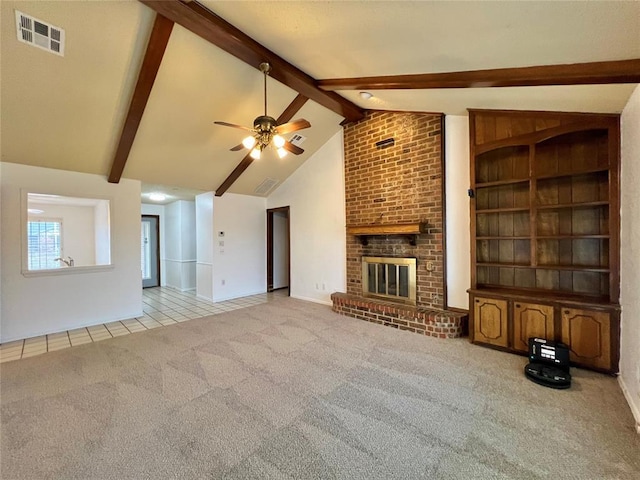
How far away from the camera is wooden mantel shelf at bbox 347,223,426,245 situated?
157 inches

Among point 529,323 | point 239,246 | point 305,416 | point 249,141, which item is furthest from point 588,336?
point 239,246

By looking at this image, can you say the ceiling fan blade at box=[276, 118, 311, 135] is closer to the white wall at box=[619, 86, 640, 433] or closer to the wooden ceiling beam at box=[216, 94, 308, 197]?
the wooden ceiling beam at box=[216, 94, 308, 197]

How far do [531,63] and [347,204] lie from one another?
10.7ft

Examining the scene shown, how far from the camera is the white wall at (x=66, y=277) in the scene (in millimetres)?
3707

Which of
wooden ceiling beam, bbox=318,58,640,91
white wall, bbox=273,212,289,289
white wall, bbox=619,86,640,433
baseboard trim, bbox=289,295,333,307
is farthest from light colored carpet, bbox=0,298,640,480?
white wall, bbox=273,212,289,289

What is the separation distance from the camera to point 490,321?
3246 mm

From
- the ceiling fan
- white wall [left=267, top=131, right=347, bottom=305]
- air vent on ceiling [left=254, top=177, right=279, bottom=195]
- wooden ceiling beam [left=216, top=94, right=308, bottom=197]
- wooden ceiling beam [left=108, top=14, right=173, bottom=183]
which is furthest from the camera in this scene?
air vent on ceiling [left=254, top=177, right=279, bottom=195]

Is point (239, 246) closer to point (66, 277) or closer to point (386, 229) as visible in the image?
point (66, 277)

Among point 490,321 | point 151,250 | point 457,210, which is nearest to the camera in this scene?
point 490,321

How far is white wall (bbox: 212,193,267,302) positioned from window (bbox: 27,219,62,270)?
279 cm

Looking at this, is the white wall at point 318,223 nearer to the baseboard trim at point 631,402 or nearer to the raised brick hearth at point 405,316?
the raised brick hearth at point 405,316

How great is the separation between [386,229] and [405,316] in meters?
1.33

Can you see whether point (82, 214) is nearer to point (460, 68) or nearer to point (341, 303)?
point (341, 303)

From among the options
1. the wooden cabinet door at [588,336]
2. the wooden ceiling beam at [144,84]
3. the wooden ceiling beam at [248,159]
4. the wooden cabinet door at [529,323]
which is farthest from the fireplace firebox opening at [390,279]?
the wooden ceiling beam at [144,84]
